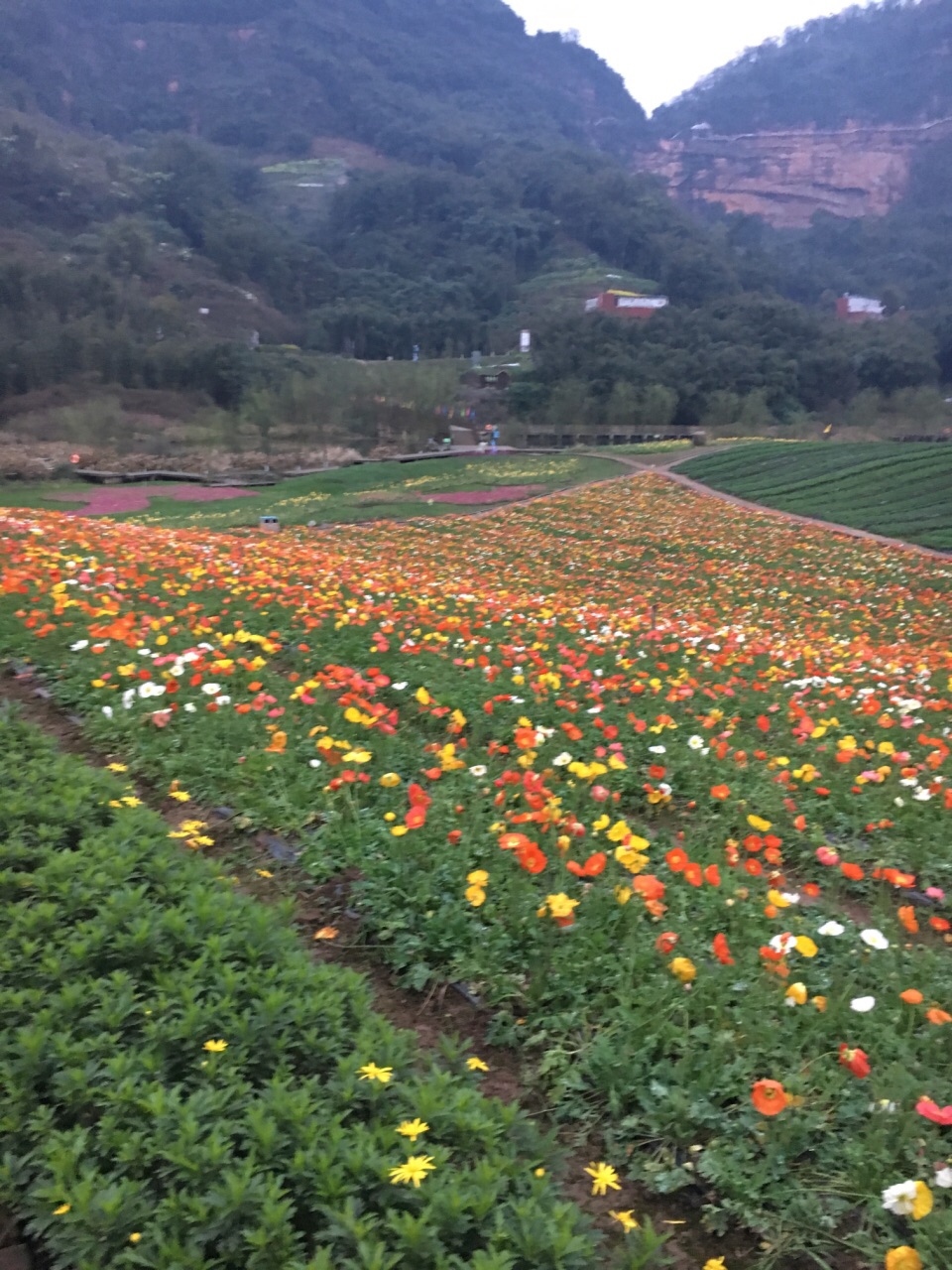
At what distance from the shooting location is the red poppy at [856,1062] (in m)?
2.51

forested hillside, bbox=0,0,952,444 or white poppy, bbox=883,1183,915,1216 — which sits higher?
forested hillside, bbox=0,0,952,444

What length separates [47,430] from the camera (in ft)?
144

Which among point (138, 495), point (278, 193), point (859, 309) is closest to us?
point (138, 495)

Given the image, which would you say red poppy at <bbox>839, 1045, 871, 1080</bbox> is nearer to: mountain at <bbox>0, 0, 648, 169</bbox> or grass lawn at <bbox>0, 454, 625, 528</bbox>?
grass lawn at <bbox>0, 454, 625, 528</bbox>

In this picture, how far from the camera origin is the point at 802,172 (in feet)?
512

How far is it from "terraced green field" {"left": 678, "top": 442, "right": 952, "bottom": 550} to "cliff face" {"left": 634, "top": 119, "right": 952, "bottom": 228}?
145m

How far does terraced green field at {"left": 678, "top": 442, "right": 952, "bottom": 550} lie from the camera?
1972cm

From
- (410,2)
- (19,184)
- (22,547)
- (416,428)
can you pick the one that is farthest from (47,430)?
(410,2)

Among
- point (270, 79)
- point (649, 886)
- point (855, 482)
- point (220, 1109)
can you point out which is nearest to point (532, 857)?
point (649, 886)

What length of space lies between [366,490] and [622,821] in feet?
92.3

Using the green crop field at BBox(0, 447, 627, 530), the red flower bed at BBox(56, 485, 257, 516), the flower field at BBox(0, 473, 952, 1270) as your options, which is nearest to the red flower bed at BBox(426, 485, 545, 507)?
the green crop field at BBox(0, 447, 627, 530)

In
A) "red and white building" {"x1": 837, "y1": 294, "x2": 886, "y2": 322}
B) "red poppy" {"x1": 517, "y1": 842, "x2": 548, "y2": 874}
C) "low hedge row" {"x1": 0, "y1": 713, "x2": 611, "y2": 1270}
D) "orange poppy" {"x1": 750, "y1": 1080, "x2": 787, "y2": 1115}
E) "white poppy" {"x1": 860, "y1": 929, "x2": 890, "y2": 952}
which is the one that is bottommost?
"orange poppy" {"x1": 750, "y1": 1080, "x2": 787, "y2": 1115}

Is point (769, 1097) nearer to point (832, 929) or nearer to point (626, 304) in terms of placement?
point (832, 929)

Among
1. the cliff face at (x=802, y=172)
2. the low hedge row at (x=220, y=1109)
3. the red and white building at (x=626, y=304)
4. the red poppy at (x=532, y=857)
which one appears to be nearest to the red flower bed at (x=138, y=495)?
the low hedge row at (x=220, y=1109)
